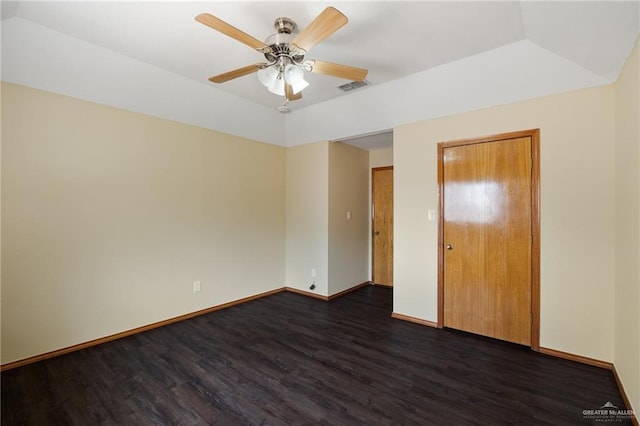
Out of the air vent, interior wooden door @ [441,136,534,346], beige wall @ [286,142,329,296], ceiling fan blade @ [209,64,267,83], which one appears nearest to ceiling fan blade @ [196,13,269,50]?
ceiling fan blade @ [209,64,267,83]

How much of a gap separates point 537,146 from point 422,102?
1.18 metres

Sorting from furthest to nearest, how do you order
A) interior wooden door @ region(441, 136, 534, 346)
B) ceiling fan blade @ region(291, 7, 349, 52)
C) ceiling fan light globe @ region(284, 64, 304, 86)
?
interior wooden door @ region(441, 136, 534, 346) < ceiling fan light globe @ region(284, 64, 304, 86) < ceiling fan blade @ region(291, 7, 349, 52)

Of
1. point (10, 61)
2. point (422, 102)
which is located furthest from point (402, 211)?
point (10, 61)

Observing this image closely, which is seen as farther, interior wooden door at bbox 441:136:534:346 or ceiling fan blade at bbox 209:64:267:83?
interior wooden door at bbox 441:136:534:346

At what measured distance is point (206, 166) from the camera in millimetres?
3707

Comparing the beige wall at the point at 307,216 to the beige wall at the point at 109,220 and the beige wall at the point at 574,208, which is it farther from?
the beige wall at the point at 574,208

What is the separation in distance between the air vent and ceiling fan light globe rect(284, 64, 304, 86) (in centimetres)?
115

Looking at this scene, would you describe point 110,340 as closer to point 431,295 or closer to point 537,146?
point 431,295

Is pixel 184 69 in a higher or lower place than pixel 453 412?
higher

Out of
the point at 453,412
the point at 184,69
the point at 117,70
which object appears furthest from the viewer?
the point at 184,69

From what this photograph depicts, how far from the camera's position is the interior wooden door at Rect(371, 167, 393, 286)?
5.01m

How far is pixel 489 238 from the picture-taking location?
2.96 m

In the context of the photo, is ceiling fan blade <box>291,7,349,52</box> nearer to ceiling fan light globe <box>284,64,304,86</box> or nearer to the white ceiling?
ceiling fan light globe <box>284,64,304,86</box>

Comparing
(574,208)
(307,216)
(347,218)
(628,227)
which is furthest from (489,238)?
(307,216)
